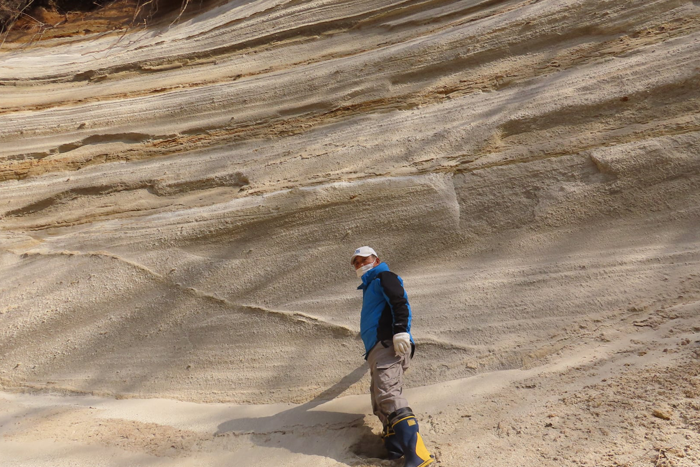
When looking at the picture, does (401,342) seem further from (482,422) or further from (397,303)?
(482,422)

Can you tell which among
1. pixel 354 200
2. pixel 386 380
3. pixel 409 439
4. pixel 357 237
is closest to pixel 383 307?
pixel 386 380

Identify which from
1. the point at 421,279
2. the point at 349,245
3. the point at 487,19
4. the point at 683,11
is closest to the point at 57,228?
the point at 349,245

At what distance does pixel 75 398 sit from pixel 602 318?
3.30 metres

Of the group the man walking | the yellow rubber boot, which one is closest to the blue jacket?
the man walking

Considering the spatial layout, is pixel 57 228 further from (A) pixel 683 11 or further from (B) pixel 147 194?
(A) pixel 683 11

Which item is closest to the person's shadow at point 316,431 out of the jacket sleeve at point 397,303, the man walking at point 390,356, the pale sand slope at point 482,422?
the pale sand slope at point 482,422

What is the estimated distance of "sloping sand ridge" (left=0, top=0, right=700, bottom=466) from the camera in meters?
2.87

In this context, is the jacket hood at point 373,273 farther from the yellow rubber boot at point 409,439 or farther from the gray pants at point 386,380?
the yellow rubber boot at point 409,439

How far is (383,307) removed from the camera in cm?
292

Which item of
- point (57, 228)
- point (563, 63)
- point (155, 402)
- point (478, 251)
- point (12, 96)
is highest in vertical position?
point (12, 96)

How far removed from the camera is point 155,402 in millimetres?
3521

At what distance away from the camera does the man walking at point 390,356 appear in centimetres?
252

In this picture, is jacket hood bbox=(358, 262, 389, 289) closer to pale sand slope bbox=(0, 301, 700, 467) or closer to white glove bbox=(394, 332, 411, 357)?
white glove bbox=(394, 332, 411, 357)

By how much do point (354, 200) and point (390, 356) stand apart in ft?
5.26
